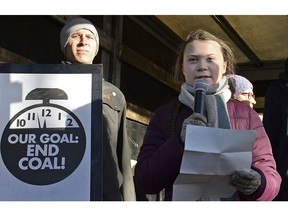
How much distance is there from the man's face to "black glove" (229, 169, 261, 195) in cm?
84

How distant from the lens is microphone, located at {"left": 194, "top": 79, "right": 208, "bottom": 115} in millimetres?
1558

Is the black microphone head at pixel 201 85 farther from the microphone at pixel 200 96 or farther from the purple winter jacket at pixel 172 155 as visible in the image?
the purple winter jacket at pixel 172 155

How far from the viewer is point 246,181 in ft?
5.08

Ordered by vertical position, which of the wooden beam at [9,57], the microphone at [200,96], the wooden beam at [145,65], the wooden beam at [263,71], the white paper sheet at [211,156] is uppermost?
the wooden beam at [263,71]

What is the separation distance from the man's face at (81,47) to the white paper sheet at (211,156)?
755mm

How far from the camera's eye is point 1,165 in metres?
1.81

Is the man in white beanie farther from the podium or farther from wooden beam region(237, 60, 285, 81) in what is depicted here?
wooden beam region(237, 60, 285, 81)

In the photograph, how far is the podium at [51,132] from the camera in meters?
1.79

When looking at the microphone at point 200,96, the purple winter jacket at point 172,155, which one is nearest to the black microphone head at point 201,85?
the microphone at point 200,96

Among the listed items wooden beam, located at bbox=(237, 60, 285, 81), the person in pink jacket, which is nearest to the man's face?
the person in pink jacket

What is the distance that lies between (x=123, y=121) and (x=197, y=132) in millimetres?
793

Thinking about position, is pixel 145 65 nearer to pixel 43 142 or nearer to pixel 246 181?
pixel 43 142

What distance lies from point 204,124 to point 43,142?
0.58m
